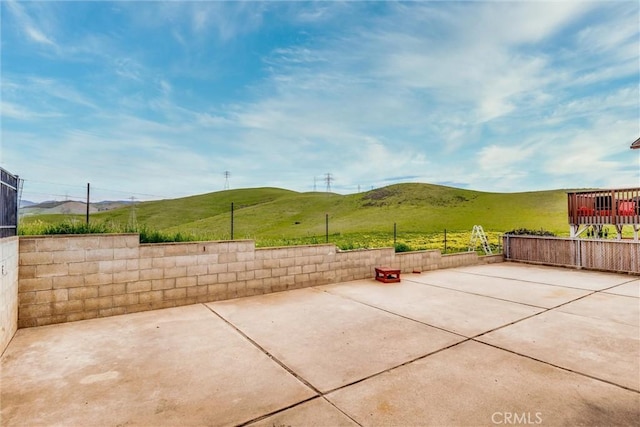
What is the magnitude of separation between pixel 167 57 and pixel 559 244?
15978 mm

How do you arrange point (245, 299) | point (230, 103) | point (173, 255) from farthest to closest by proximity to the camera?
point (230, 103) → point (245, 299) → point (173, 255)

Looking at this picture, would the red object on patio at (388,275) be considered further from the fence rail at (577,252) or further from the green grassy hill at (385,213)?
the green grassy hill at (385,213)

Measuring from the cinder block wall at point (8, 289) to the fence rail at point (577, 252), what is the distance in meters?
14.0

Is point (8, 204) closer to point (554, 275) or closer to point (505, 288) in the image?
point (505, 288)

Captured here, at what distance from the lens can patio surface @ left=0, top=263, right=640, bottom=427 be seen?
237cm

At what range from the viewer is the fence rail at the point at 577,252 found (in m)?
9.09

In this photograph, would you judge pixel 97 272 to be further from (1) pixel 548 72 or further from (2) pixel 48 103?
(1) pixel 548 72

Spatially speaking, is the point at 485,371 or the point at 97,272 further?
the point at 97,272

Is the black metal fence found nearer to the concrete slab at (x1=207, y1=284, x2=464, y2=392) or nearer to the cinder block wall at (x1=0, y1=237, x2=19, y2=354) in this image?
the cinder block wall at (x1=0, y1=237, x2=19, y2=354)

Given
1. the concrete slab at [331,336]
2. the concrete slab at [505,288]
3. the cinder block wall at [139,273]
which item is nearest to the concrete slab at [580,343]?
the concrete slab at [331,336]

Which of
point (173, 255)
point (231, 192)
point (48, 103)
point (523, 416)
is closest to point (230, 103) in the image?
point (48, 103)

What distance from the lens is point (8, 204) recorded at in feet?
13.6

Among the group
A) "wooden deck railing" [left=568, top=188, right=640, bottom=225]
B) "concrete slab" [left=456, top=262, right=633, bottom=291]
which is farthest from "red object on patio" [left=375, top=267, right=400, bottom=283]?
"wooden deck railing" [left=568, top=188, right=640, bottom=225]

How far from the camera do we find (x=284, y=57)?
12.0m
